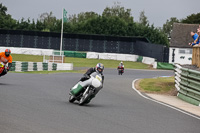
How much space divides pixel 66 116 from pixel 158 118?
250 cm

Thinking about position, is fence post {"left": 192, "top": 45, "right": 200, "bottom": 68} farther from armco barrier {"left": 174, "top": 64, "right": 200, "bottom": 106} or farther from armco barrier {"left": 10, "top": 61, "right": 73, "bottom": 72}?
armco barrier {"left": 10, "top": 61, "right": 73, "bottom": 72}

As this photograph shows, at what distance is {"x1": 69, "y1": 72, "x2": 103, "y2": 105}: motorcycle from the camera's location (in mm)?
13570

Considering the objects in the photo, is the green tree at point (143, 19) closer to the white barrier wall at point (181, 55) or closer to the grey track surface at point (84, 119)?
the white barrier wall at point (181, 55)

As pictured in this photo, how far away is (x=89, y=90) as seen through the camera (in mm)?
13773

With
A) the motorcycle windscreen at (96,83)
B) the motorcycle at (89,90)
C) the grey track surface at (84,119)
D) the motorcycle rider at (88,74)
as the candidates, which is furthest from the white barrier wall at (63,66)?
the motorcycle windscreen at (96,83)

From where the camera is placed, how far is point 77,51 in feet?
259

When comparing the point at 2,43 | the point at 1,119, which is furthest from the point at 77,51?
the point at 1,119

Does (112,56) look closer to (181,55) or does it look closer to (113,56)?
(113,56)

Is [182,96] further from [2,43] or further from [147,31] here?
[147,31]

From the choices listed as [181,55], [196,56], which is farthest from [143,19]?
[196,56]

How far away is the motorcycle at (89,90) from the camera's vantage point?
1357 centimetres

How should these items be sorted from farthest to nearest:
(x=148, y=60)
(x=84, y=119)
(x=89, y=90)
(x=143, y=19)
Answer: (x=143, y=19)
(x=148, y=60)
(x=89, y=90)
(x=84, y=119)

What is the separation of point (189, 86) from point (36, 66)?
81.9ft

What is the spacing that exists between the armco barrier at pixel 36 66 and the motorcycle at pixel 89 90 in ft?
80.8
